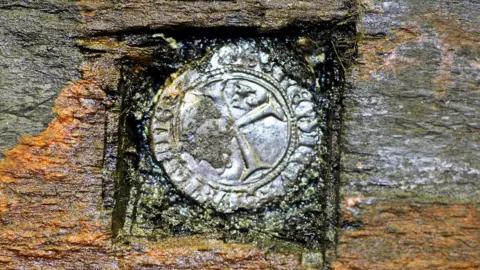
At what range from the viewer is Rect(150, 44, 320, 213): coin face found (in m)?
2.17

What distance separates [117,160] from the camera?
2135mm

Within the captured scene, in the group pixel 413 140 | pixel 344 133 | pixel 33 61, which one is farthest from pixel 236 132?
pixel 33 61

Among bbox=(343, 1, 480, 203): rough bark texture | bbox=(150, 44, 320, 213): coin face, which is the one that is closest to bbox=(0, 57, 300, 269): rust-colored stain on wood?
bbox=(150, 44, 320, 213): coin face

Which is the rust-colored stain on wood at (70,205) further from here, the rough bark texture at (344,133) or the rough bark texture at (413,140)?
the rough bark texture at (413,140)

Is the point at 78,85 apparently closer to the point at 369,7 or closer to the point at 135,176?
the point at 135,176

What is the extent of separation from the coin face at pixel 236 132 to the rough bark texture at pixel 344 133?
0.18 metres

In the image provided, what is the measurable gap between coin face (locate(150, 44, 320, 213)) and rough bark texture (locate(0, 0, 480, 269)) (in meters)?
0.18

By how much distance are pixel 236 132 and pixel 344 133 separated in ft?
1.42

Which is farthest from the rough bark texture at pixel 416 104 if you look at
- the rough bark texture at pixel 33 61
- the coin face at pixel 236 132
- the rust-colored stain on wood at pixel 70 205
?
the rough bark texture at pixel 33 61

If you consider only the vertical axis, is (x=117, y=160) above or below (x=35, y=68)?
below

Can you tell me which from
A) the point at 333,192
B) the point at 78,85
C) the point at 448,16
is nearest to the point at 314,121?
the point at 333,192

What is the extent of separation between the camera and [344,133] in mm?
2066

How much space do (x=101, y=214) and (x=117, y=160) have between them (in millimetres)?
221

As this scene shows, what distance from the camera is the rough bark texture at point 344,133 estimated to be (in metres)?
2.01
